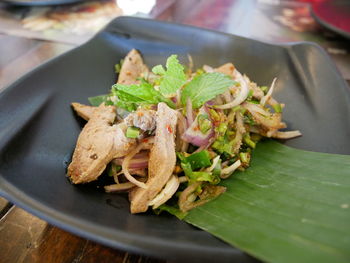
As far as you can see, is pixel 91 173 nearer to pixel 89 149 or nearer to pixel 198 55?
pixel 89 149

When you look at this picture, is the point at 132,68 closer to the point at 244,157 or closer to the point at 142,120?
the point at 142,120

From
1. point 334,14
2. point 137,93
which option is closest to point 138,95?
point 137,93

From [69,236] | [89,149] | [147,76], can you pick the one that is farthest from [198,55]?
[69,236]

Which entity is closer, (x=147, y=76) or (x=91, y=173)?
(x=91, y=173)

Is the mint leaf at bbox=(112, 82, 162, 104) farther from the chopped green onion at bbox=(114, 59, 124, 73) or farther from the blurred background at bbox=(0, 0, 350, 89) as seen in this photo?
the blurred background at bbox=(0, 0, 350, 89)

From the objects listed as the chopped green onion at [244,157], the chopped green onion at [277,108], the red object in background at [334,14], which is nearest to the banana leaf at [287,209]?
the chopped green onion at [244,157]

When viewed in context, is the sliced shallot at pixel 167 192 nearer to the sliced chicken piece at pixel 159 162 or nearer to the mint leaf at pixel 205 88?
the sliced chicken piece at pixel 159 162
